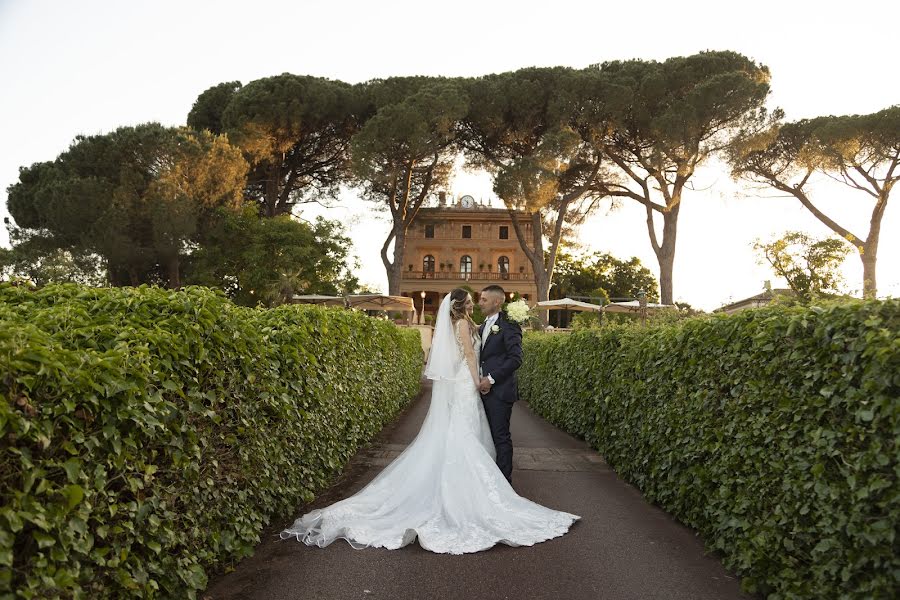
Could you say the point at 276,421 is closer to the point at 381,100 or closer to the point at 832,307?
the point at 832,307

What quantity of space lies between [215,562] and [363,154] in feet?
98.5

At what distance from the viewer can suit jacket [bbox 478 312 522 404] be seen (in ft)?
18.2

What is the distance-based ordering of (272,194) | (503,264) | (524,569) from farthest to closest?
(503,264) → (272,194) → (524,569)

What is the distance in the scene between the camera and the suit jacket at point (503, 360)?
5547mm

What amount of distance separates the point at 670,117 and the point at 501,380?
27.3 metres

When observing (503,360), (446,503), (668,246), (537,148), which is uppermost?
(537,148)

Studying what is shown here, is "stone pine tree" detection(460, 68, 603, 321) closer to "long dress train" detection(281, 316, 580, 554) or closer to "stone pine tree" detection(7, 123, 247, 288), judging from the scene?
"stone pine tree" detection(7, 123, 247, 288)

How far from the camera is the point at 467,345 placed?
552 cm

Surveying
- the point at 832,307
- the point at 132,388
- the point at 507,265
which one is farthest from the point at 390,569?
the point at 507,265

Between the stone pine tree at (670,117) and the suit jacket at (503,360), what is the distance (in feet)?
84.4

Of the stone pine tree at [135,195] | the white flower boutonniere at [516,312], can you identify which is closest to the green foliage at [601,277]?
the stone pine tree at [135,195]

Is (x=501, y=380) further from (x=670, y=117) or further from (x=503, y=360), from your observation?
(x=670, y=117)

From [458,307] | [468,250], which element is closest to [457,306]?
[458,307]

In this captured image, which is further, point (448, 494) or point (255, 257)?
point (255, 257)
